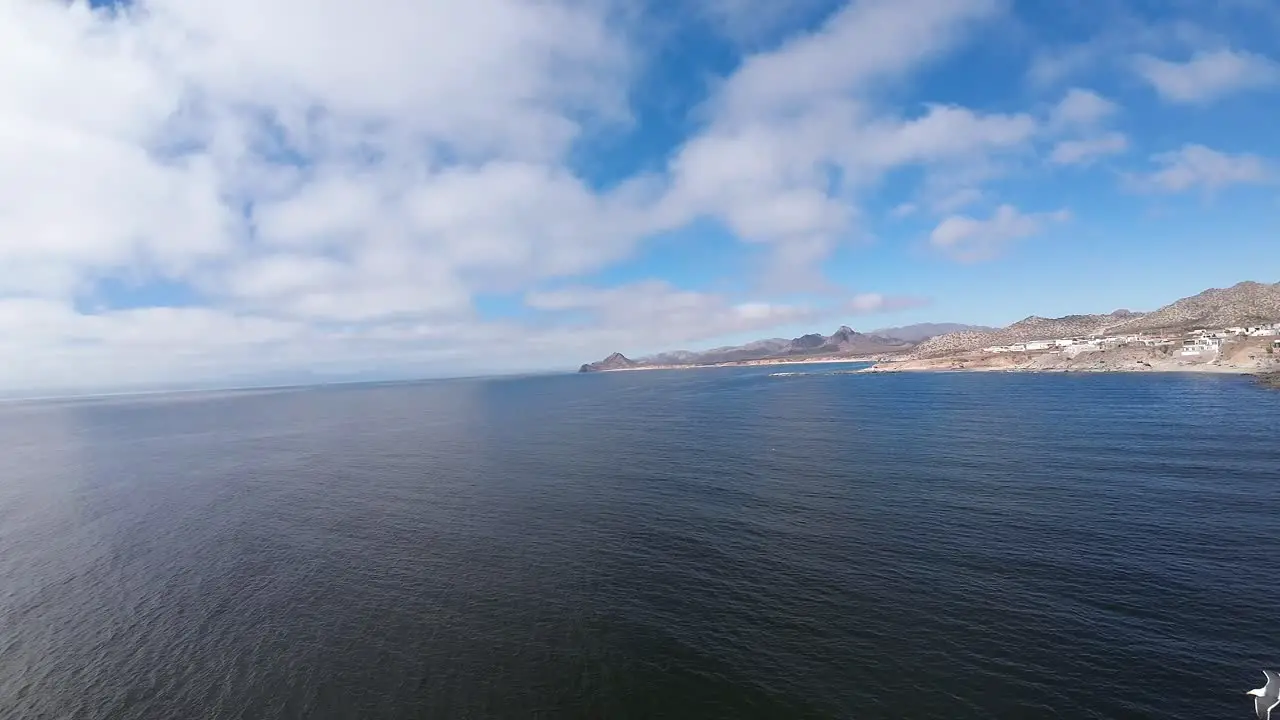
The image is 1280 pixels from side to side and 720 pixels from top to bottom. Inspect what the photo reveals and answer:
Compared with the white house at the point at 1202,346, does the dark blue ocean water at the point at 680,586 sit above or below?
below

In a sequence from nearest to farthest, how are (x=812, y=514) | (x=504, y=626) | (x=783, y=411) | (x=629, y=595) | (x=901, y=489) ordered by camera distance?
(x=504, y=626)
(x=629, y=595)
(x=812, y=514)
(x=901, y=489)
(x=783, y=411)

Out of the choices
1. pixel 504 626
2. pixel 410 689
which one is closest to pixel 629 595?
pixel 504 626

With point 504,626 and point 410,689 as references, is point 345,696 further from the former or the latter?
point 504,626

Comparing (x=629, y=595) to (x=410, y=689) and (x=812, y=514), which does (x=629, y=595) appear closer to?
(x=410, y=689)

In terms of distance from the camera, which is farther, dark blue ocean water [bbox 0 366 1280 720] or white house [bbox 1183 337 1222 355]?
white house [bbox 1183 337 1222 355]

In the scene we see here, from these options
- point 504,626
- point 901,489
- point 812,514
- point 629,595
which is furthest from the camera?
point 901,489

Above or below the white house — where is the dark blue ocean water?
below

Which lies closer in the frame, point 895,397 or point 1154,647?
point 1154,647

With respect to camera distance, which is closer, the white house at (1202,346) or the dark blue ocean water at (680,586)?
the dark blue ocean water at (680,586)
